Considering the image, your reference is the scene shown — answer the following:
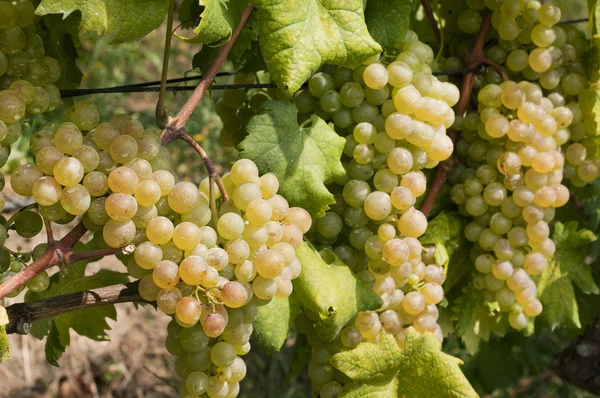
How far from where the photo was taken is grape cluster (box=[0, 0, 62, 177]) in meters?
0.80

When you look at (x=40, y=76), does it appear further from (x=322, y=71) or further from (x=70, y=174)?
(x=322, y=71)

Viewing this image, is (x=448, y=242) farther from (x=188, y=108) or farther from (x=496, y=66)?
(x=188, y=108)

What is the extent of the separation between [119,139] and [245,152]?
20 centimetres

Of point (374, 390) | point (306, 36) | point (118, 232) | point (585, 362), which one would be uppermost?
point (306, 36)

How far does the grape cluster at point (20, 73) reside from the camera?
0.80m

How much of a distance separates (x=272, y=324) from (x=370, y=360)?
174 mm

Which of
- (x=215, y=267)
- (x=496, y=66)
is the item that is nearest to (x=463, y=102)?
(x=496, y=66)

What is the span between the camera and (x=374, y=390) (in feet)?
3.44

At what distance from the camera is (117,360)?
2742 millimetres

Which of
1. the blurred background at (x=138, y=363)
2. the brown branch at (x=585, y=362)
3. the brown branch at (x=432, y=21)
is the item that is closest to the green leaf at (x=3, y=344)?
the brown branch at (x=432, y=21)

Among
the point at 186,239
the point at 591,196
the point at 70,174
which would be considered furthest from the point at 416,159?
the point at 591,196

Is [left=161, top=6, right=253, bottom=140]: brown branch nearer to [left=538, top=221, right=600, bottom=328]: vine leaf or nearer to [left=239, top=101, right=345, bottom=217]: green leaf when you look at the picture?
[left=239, top=101, right=345, bottom=217]: green leaf

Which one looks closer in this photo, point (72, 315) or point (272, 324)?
point (272, 324)

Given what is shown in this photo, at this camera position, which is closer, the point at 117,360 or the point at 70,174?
the point at 70,174
